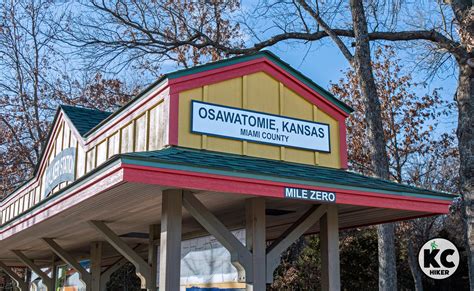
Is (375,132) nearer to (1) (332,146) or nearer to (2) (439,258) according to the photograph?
(1) (332,146)

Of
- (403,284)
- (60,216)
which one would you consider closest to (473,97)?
(60,216)

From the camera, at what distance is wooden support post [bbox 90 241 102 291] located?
12875 mm

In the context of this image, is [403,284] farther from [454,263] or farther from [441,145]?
[454,263]

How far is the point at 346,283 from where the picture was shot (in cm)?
2828

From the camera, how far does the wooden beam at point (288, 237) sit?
7953 mm

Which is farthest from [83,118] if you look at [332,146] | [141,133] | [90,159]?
[332,146]

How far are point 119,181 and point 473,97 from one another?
1010 centimetres

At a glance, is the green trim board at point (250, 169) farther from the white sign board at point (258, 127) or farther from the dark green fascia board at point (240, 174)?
the white sign board at point (258, 127)

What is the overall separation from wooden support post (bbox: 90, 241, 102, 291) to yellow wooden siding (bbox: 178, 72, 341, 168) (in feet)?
19.4

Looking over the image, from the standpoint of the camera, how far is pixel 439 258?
816 cm

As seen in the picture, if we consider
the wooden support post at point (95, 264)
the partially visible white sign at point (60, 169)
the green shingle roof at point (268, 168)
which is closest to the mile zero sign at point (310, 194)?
the green shingle roof at point (268, 168)

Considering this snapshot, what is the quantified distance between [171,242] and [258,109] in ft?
9.55

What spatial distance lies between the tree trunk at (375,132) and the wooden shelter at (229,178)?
13.8 feet

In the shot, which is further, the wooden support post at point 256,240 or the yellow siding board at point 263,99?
the yellow siding board at point 263,99
